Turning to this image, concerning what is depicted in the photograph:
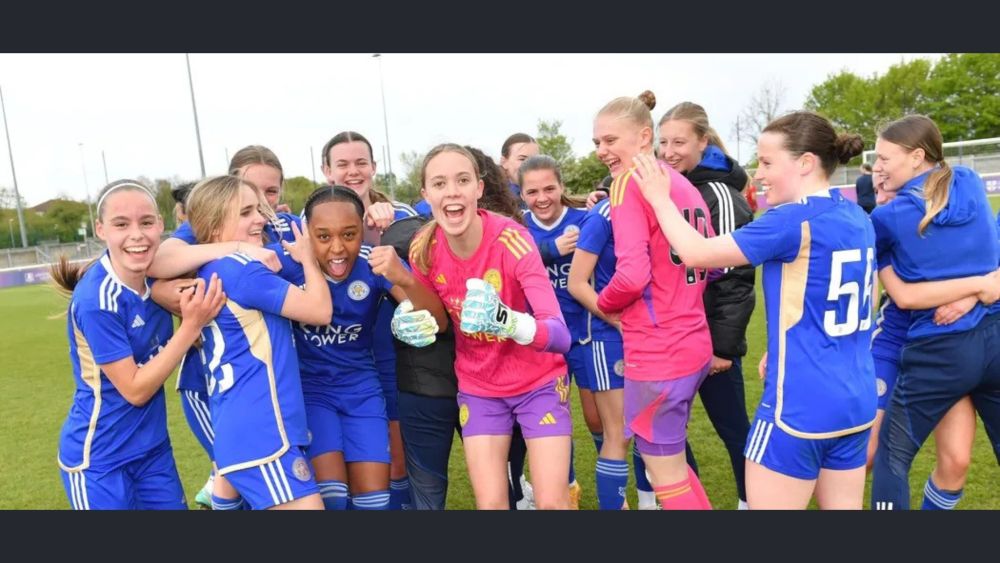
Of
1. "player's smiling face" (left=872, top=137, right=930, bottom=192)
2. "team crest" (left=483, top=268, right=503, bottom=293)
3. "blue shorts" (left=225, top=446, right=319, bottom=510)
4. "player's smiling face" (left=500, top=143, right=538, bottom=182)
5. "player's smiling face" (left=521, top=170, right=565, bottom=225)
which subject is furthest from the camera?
"player's smiling face" (left=500, top=143, right=538, bottom=182)

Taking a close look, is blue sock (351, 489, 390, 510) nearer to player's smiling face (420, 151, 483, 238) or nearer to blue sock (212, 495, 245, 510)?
blue sock (212, 495, 245, 510)

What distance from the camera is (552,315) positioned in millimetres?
2943

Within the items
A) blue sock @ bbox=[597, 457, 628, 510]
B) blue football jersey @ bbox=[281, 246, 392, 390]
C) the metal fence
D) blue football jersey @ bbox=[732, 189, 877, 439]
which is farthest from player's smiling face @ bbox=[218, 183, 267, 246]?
the metal fence

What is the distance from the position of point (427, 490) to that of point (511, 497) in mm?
833

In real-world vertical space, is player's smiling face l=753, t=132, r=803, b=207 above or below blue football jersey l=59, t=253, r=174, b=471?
above

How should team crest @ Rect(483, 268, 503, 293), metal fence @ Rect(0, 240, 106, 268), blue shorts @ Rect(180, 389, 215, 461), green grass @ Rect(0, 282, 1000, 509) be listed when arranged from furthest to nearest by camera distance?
metal fence @ Rect(0, 240, 106, 268)
green grass @ Rect(0, 282, 1000, 509)
blue shorts @ Rect(180, 389, 215, 461)
team crest @ Rect(483, 268, 503, 293)

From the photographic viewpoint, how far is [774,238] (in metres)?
2.45

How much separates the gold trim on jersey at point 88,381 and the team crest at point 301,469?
0.83m

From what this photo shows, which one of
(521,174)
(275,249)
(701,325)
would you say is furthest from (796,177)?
(275,249)

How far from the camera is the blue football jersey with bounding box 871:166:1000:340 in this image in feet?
10.0

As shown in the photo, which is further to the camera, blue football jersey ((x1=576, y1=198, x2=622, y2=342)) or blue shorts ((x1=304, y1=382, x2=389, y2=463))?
blue football jersey ((x1=576, y1=198, x2=622, y2=342))

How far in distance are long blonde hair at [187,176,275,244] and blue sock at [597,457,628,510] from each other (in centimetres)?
233

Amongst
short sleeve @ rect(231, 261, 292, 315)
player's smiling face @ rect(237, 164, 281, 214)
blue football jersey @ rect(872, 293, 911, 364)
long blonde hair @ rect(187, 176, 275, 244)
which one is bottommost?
blue football jersey @ rect(872, 293, 911, 364)

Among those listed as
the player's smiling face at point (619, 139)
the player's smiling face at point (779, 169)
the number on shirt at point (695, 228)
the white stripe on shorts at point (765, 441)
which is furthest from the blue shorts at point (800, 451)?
the player's smiling face at point (619, 139)
